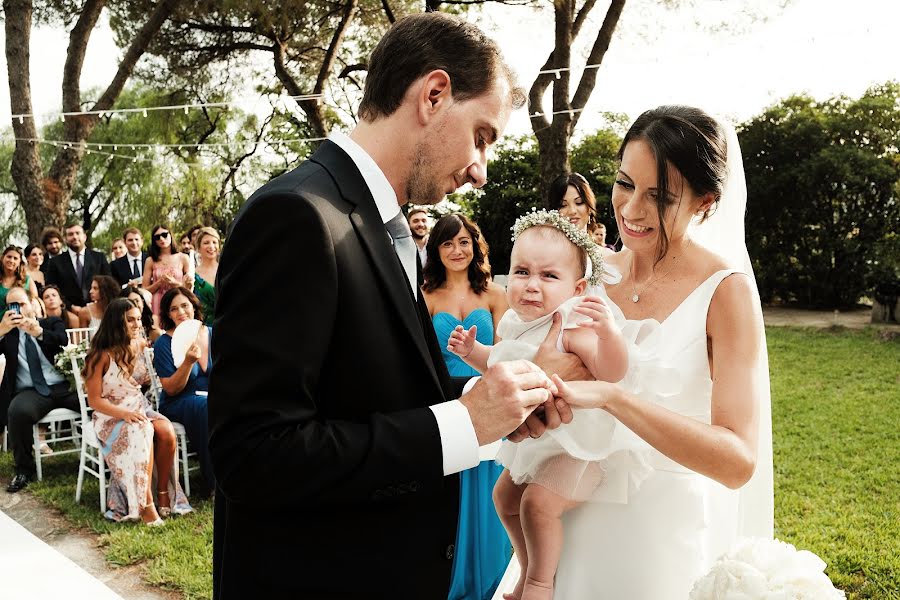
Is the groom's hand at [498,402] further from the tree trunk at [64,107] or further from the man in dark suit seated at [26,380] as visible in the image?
the tree trunk at [64,107]

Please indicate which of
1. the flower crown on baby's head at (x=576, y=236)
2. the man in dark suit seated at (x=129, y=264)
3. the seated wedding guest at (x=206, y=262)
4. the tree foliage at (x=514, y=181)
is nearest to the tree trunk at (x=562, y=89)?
the tree foliage at (x=514, y=181)

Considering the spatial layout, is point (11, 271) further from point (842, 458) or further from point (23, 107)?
point (842, 458)

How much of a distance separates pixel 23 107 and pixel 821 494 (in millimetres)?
13240

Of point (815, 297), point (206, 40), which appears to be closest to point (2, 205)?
point (206, 40)

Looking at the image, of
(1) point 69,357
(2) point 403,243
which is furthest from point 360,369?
(1) point 69,357

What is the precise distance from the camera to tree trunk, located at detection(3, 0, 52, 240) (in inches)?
502

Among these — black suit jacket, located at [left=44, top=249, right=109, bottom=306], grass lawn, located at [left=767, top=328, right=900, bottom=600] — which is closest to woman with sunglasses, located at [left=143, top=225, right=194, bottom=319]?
black suit jacket, located at [left=44, top=249, right=109, bottom=306]

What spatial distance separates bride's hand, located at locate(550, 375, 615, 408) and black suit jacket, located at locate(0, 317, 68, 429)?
7.11 m

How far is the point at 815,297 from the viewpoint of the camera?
16.2 metres

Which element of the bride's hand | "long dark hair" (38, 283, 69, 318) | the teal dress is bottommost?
the teal dress

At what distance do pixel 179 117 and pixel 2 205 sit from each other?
1965 cm

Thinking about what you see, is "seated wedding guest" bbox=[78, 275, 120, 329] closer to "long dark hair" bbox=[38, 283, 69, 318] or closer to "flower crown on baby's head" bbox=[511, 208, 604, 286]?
"long dark hair" bbox=[38, 283, 69, 318]

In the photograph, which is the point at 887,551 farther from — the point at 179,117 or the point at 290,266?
the point at 179,117

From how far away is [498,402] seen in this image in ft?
4.84
